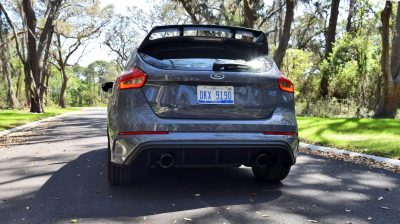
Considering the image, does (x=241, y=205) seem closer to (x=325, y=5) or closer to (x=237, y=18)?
(x=237, y=18)

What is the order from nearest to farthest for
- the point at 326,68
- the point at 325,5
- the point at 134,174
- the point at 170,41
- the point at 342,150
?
the point at 170,41, the point at 134,174, the point at 342,150, the point at 326,68, the point at 325,5

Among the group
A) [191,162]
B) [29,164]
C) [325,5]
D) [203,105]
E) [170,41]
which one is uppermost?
[325,5]

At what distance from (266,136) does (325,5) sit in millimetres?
31756

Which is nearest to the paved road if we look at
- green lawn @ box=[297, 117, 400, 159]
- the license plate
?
the license plate

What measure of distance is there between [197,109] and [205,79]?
1.01 feet

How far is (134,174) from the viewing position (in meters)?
5.67

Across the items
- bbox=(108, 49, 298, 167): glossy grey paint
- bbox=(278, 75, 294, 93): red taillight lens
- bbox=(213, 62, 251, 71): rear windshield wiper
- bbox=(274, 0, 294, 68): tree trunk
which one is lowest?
bbox=(108, 49, 298, 167): glossy grey paint

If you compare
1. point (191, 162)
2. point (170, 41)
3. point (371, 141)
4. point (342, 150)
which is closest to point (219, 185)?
point (191, 162)

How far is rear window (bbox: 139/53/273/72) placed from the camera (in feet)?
14.4

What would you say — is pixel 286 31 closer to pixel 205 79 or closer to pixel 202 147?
pixel 205 79

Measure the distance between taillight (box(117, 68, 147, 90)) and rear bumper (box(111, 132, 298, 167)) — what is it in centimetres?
51

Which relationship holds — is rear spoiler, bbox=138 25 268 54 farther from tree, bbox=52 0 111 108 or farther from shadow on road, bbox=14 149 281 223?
tree, bbox=52 0 111 108

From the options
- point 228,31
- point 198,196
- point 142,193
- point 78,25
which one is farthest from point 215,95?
point 78,25

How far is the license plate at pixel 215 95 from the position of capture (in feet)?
14.2
